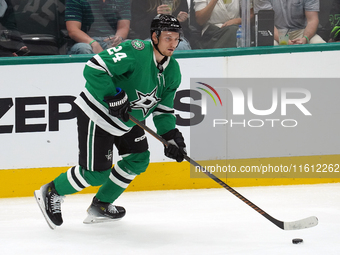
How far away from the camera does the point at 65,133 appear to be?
346 cm

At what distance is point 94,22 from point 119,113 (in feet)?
4.39

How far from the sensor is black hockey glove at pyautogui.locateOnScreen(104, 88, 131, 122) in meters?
2.36

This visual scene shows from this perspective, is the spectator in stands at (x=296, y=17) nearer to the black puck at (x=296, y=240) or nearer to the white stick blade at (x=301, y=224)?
the white stick blade at (x=301, y=224)

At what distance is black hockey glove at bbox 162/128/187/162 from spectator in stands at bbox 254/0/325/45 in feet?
4.51

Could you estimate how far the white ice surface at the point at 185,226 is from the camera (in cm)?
231

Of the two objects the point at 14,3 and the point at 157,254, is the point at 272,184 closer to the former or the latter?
the point at 157,254

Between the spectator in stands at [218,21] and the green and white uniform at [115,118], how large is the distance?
106cm

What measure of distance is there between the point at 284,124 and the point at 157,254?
1.76m

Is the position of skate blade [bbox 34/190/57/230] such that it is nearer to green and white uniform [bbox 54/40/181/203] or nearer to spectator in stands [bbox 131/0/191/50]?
green and white uniform [bbox 54/40/181/203]

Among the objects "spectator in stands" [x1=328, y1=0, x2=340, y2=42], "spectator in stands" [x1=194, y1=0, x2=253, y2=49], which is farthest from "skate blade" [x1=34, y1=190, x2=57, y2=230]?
"spectator in stands" [x1=328, y1=0, x2=340, y2=42]

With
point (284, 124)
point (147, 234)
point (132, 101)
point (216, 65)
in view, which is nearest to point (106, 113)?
point (132, 101)

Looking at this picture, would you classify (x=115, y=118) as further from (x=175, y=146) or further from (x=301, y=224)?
(x=301, y=224)

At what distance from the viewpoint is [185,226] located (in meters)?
2.73

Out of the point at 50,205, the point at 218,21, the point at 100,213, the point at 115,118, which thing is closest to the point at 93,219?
the point at 100,213
